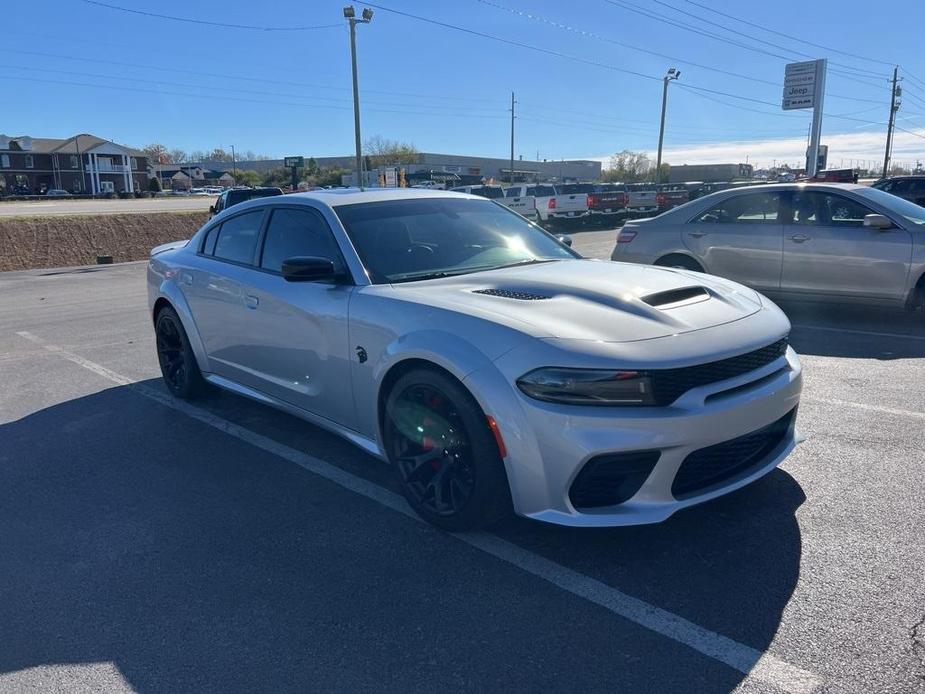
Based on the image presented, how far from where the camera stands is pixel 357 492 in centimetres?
424

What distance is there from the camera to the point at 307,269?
160 inches

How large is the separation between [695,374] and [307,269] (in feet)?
6.76

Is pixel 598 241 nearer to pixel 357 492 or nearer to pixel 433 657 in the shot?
pixel 357 492

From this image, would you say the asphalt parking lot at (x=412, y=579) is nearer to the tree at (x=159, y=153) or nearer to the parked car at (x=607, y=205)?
the parked car at (x=607, y=205)

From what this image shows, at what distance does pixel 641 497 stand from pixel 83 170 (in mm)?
108590

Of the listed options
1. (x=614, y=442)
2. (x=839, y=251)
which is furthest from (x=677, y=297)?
(x=839, y=251)

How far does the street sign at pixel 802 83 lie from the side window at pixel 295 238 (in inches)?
1253

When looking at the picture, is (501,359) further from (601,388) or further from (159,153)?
(159,153)

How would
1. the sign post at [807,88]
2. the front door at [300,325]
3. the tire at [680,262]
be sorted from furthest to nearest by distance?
the sign post at [807,88] → the tire at [680,262] → the front door at [300,325]

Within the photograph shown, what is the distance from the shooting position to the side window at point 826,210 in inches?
324

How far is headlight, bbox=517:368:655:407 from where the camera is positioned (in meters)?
3.10

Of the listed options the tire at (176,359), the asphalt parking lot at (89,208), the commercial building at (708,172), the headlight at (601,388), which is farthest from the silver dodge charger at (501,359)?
the commercial building at (708,172)

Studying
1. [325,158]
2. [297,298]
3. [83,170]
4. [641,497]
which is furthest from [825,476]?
[325,158]

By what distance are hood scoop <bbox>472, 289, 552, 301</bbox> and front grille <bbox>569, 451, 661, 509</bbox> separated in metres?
0.96
